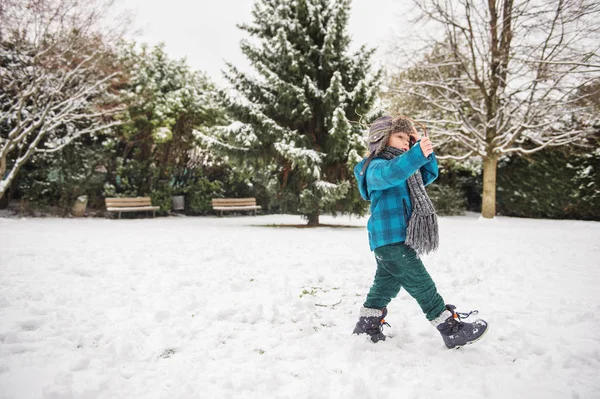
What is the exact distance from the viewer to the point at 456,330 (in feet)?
7.68

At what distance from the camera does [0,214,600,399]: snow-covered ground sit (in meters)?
1.96

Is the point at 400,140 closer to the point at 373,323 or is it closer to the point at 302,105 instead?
the point at 373,323

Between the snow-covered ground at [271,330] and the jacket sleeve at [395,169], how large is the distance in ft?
3.67

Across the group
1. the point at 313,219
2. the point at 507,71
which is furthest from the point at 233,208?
the point at 507,71

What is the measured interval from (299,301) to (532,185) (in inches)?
553

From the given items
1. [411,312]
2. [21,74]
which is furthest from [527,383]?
[21,74]

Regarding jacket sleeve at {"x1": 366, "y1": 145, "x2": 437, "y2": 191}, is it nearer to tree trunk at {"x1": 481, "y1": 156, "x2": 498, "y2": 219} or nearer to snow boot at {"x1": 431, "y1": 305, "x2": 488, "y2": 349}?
snow boot at {"x1": 431, "y1": 305, "x2": 488, "y2": 349}

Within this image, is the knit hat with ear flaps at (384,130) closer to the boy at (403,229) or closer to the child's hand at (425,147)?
the boy at (403,229)

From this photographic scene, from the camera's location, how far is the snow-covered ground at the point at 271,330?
1.96 metres

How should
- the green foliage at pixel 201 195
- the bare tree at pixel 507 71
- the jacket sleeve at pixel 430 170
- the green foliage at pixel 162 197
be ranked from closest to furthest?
the jacket sleeve at pixel 430 170 < the bare tree at pixel 507 71 < the green foliage at pixel 162 197 < the green foliage at pixel 201 195

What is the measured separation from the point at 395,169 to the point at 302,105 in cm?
808

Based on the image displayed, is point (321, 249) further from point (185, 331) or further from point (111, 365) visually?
point (111, 365)

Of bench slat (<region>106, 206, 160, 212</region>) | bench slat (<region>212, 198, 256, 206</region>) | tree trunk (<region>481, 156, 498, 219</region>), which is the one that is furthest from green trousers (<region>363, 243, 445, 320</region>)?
bench slat (<region>212, 198, 256, 206</region>)

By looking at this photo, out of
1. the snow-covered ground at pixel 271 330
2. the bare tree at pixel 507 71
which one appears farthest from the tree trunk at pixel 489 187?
the snow-covered ground at pixel 271 330
